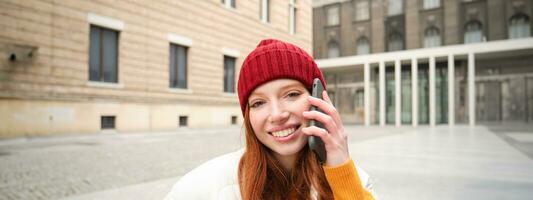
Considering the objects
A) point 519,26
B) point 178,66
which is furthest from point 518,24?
point 178,66

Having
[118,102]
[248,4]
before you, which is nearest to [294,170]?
[118,102]

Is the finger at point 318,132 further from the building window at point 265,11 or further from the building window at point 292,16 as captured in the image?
the building window at point 292,16

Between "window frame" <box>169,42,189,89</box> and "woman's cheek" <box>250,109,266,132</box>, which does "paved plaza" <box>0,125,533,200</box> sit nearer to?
"woman's cheek" <box>250,109,266,132</box>

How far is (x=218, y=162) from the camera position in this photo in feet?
5.28

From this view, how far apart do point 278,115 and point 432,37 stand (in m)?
37.3

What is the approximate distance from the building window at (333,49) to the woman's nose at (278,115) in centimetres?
3963

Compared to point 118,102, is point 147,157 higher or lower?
lower

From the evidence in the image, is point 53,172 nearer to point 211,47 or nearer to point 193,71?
point 193,71

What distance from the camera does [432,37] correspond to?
34094 millimetres

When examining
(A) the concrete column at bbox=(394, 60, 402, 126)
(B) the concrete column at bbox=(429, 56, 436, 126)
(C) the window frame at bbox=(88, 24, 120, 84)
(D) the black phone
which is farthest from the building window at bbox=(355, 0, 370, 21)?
(D) the black phone

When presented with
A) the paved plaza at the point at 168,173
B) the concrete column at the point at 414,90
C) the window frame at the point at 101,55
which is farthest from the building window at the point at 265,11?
the paved plaza at the point at 168,173

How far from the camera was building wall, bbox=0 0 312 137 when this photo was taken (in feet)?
38.9

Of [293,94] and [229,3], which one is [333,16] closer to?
[229,3]

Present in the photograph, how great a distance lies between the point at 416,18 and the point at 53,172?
35.8m
